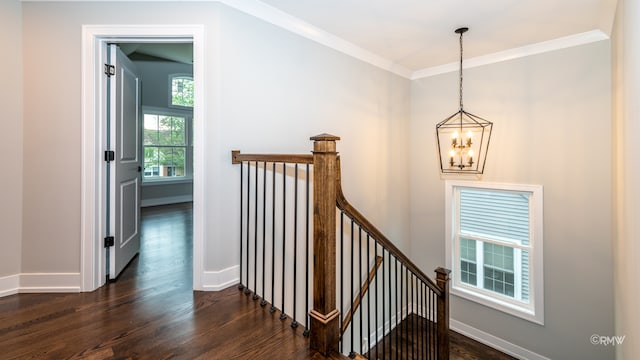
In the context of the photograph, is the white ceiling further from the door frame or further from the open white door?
the open white door

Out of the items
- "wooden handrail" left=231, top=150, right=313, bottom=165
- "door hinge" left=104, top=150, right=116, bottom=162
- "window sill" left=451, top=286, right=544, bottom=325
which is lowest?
"window sill" left=451, top=286, right=544, bottom=325

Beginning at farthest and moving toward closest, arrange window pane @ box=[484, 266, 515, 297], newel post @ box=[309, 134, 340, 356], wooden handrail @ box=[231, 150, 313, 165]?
window pane @ box=[484, 266, 515, 297], wooden handrail @ box=[231, 150, 313, 165], newel post @ box=[309, 134, 340, 356]

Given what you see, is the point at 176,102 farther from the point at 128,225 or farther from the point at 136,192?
the point at 128,225

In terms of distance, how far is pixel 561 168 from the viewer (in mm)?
3068

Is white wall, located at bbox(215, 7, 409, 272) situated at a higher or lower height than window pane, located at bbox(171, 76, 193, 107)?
lower

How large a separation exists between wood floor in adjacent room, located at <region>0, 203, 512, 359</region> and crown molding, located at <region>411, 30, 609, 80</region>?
147 inches

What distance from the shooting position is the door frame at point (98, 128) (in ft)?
6.85

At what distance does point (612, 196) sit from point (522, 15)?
6.32ft

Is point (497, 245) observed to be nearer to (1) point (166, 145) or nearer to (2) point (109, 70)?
(2) point (109, 70)

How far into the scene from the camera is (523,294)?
3.41 metres

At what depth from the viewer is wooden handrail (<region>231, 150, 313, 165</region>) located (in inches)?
64.0

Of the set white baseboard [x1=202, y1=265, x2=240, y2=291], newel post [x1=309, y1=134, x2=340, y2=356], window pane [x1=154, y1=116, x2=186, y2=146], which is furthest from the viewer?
window pane [x1=154, y1=116, x2=186, y2=146]

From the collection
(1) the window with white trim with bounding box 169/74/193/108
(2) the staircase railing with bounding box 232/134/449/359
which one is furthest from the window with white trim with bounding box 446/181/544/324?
(1) the window with white trim with bounding box 169/74/193/108

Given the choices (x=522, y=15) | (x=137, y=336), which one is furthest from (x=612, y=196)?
(x=137, y=336)
